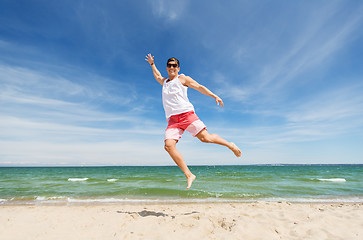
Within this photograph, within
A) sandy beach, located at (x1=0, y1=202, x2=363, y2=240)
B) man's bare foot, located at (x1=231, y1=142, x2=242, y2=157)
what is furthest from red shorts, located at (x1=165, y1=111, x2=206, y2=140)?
sandy beach, located at (x1=0, y1=202, x2=363, y2=240)

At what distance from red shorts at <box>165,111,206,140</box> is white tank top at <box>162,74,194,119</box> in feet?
0.27

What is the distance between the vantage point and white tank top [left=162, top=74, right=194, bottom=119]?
10.9 feet

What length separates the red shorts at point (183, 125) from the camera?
331 cm

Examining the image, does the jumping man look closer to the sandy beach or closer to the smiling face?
the smiling face

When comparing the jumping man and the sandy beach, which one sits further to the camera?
the jumping man

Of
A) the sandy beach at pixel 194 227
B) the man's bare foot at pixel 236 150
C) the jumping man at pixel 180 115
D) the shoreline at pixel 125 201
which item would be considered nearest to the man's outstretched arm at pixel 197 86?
the jumping man at pixel 180 115

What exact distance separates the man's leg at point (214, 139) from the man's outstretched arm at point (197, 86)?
20.5 inches

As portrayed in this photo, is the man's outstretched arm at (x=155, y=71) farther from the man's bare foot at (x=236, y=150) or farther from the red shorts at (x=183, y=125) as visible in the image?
the man's bare foot at (x=236, y=150)

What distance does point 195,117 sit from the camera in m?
3.37

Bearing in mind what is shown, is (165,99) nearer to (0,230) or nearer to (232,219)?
(232,219)

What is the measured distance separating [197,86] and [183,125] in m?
0.69

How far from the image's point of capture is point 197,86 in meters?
3.45

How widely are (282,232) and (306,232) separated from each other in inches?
14.2

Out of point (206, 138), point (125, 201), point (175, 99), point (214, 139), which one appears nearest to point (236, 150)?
point (214, 139)
